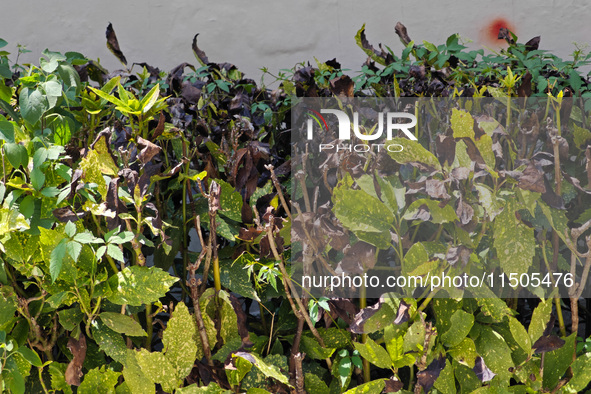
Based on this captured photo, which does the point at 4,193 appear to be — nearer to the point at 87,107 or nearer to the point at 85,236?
the point at 85,236

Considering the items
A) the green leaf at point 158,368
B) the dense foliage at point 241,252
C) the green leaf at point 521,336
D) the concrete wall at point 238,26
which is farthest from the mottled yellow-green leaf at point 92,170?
→ the concrete wall at point 238,26

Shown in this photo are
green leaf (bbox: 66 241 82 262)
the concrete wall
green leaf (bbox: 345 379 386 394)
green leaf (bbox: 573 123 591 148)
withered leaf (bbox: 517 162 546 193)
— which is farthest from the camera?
the concrete wall

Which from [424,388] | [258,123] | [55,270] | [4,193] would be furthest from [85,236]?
[424,388]

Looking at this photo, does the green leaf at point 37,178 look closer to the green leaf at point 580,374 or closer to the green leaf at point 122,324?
the green leaf at point 122,324

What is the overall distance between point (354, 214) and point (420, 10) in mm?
1824

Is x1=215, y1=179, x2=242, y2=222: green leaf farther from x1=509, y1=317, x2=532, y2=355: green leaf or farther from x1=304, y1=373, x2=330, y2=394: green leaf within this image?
x1=509, y1=317, x2=532, y2=355: green leaf

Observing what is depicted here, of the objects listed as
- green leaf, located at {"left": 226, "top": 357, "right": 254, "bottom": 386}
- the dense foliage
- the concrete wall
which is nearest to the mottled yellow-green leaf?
the dense foliage

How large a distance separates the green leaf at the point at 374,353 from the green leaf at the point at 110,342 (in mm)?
547

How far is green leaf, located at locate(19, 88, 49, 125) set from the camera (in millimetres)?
1323

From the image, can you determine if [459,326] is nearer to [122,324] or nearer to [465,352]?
[465,352]

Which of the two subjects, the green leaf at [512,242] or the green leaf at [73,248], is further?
the green leaf at [512,242]

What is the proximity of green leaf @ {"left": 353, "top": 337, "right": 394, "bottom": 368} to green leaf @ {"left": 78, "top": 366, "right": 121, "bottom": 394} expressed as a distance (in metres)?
0.59

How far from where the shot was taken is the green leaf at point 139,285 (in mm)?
1306

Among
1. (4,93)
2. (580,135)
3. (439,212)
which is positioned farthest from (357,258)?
(4,93)
